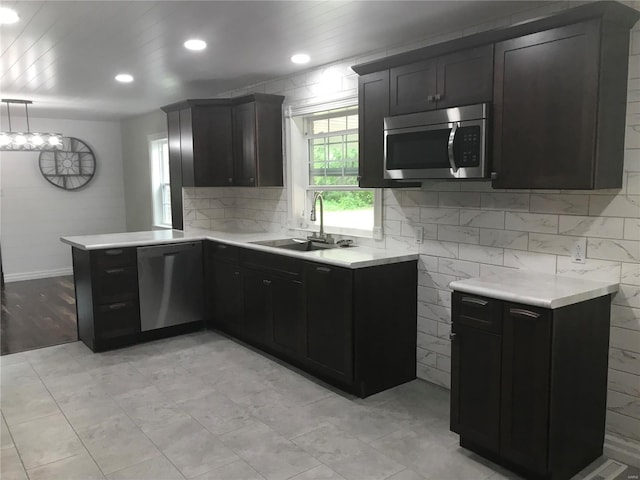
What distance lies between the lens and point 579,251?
270 centimetres

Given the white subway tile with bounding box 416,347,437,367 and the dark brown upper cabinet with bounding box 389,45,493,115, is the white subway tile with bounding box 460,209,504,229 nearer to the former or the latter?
the dark brown upper cabinet with bounding box 389,45,493,115

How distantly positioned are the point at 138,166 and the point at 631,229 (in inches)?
265

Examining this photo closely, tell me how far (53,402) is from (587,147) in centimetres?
348

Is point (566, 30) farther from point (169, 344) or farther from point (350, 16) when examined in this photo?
point (169, 344)

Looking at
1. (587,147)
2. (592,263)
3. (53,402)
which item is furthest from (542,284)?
(53,402)

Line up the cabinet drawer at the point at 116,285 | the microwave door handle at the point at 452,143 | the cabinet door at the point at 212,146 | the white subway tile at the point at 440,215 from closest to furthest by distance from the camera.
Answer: the microwave door handle at the point at 452,143, the white subway tile at the point at 440,215, the cabinet drawer at the point at 116,285, the cabinet door at the point at 212,146

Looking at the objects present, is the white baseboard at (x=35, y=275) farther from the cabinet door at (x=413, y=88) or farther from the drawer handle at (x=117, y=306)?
the cabinet door at (x=413, y=88)

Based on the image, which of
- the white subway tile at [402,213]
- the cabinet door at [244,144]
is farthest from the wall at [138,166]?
the white subway tile at [402,213]

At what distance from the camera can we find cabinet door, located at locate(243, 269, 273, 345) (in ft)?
13.3

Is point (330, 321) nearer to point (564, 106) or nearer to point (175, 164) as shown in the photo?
point (564, 106)

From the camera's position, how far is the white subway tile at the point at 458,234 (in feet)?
10.6

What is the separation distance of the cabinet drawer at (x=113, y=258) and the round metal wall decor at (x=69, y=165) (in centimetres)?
399

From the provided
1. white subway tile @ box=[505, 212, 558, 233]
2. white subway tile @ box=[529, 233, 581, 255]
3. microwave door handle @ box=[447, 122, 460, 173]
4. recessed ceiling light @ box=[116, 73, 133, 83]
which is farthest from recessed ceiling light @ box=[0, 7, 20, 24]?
white subway tile @ box=[529, 233, 581, 255]

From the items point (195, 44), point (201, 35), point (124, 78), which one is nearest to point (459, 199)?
point (201, 35)
